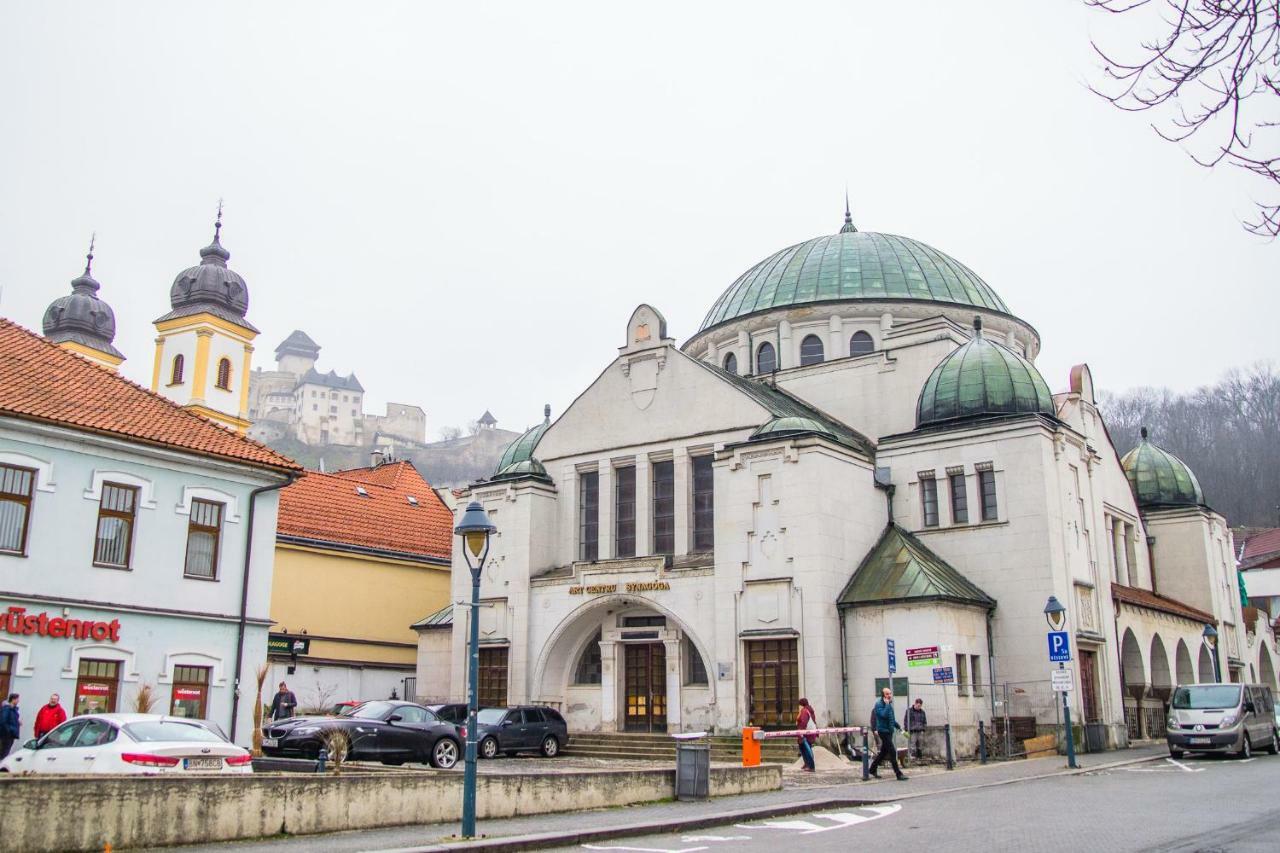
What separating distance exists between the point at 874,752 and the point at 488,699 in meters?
13.8

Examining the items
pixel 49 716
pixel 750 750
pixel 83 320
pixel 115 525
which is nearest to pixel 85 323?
pixel 83 320

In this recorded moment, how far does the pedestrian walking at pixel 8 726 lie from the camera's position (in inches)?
777

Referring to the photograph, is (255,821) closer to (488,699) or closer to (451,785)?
(451,785)

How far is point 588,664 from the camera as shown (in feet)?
119

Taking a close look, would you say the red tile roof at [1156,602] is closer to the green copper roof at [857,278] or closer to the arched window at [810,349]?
the green copper roof at [857,278]

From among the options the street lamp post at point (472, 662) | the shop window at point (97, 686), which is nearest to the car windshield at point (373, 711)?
the shop window at point (97, 686)

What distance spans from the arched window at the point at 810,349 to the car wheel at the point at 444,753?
2237 cm

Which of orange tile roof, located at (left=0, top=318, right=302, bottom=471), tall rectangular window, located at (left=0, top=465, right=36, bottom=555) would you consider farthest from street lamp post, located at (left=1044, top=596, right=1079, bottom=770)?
tall rectangular window, located at (left=0, top=465, right=36, bottom=555)

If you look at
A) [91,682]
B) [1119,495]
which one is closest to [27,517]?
[91,682]

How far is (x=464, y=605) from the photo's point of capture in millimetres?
36469

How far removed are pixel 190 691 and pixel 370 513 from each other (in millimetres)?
19512

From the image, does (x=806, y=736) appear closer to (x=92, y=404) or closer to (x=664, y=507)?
(x=664, y=507)

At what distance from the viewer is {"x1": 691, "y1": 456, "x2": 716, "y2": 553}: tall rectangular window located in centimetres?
3453

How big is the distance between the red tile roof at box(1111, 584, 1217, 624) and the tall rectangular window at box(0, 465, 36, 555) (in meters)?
28.8
